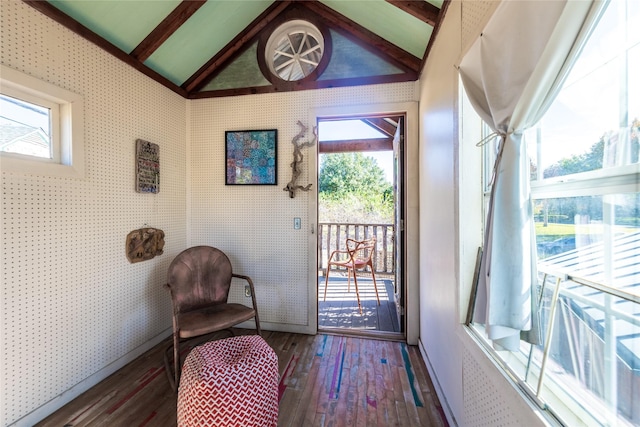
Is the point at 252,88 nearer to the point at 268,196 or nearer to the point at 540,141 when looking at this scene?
the point at 268,196

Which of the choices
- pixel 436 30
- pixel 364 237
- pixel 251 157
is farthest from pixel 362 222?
pixel 436 30

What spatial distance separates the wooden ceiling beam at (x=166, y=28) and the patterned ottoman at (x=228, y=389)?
228cm

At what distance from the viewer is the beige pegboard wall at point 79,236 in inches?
53.8

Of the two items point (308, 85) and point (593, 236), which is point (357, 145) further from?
point (593, 236)

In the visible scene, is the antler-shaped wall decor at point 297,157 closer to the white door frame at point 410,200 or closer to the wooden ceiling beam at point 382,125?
the white door frame at point 410,200

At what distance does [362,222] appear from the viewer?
5.18 metres

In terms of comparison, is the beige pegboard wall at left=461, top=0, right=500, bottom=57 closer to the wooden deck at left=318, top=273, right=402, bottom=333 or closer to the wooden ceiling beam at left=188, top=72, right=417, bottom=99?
the wooden ceiling beam at left=188, top=72, right=417, bottom=99

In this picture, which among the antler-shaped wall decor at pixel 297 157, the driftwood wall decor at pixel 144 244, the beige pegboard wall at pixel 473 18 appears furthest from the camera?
the antler-shaped wall decor at pixel 297 157

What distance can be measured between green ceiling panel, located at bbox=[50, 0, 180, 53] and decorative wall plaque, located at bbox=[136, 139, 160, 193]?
0.75 metres

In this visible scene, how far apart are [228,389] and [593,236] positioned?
1.56m

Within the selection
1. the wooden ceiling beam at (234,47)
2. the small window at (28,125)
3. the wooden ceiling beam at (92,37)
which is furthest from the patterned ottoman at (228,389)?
the wooden ceiling beam at (234,47)

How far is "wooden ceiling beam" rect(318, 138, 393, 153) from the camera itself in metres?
4.20

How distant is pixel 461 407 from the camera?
4.23ft

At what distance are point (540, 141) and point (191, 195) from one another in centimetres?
279
